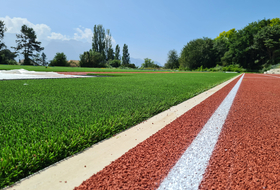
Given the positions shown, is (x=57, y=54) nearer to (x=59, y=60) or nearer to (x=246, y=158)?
(x=59, y=60)

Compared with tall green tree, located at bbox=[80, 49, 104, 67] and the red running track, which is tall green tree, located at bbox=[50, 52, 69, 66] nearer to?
tall green tree, located at bbox=[80, 49, 104, 67]

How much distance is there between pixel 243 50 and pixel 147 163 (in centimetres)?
5152

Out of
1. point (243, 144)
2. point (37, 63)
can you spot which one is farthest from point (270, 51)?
point (37, 63)

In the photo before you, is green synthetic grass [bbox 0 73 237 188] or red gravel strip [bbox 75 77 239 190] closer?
red gravel strip [bbox 75 77 239 190]

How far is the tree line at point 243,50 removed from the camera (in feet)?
127

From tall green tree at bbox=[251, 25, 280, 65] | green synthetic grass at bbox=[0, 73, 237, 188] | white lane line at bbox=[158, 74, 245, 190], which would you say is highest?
tall green tree at bbox=[251, 25, 280, 65]

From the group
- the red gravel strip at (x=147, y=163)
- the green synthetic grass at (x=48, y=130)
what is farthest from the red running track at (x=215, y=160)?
the green synthetic grass at (x=48, y=130)

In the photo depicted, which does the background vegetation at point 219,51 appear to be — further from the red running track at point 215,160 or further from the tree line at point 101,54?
the red running track at point 215,160

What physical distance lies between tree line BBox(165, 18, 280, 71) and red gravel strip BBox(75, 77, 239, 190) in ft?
156

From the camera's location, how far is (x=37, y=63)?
4862cm

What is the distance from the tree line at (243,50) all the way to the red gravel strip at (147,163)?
4754 centimetres

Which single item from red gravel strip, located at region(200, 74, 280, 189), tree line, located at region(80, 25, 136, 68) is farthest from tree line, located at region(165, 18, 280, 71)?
red gravel strip, located at region(200, 74, 280, 189)

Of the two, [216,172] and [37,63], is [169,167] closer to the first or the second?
[216,172]

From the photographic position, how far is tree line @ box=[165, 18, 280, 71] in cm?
3869
